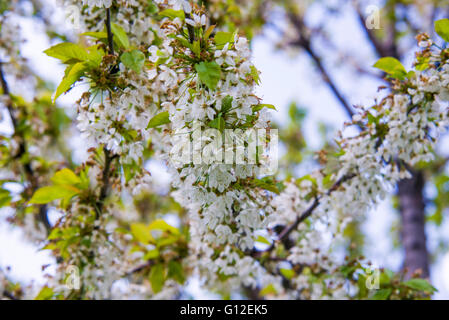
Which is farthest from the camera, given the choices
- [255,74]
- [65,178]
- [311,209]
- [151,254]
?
[151,254]

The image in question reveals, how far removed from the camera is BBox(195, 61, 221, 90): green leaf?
1.59 meters

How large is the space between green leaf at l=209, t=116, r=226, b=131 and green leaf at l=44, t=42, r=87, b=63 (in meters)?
0.78

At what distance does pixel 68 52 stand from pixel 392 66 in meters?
1.78

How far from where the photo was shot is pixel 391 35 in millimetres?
6246

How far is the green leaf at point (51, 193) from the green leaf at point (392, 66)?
6.50 ft

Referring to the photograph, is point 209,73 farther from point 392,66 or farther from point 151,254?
point 151,254

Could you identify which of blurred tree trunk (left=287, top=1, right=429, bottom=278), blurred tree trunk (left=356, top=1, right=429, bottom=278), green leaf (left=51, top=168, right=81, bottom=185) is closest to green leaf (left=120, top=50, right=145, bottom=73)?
green leaf (left=51, top=168, right=81, bottom=185)

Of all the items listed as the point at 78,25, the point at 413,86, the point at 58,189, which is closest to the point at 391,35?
the point at 413,86

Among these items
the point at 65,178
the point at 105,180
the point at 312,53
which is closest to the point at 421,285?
the point at 105,180

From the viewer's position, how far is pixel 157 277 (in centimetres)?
298

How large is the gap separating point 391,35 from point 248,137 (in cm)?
555

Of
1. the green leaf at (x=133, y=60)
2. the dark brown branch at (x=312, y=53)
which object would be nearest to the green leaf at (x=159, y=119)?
the green leaf at (x=133, y=60)

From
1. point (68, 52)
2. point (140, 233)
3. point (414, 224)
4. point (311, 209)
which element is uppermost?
point (68, 52)

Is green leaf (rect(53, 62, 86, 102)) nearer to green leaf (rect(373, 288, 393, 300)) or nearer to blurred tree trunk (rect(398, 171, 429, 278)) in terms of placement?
green leaf (rect(373, 288, 393, 300))
